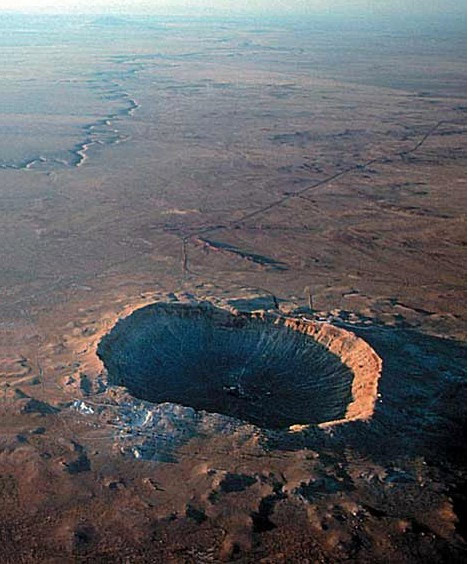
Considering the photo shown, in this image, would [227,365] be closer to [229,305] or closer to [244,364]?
[244,364]

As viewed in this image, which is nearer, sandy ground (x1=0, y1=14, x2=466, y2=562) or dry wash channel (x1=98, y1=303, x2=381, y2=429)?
sandy ground (x1=0, y1=14, x2=466, y2=562)

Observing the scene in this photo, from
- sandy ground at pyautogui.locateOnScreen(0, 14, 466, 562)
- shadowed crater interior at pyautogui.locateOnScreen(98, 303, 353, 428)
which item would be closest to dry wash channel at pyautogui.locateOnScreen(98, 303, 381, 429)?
shadowed crater interior at pyautogui.locateOnScreen(98, 303, 353, 428)

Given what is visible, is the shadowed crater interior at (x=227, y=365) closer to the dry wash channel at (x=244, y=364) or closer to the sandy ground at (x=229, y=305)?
the dry wash channel at (x=244, y=364)

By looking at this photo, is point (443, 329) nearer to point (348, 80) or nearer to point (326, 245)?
point (326, 245)

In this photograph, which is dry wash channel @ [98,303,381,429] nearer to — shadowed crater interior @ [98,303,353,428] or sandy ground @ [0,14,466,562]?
shadowed crater interior @ [98,303,353,428]

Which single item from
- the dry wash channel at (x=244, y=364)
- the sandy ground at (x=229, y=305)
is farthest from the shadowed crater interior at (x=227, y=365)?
the sandy ground at (x=229, y=305)

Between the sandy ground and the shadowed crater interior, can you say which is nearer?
the sandy ground
